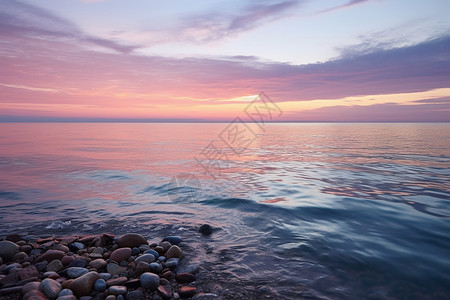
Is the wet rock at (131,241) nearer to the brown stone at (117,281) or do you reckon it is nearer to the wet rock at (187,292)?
the brown stone at (117,281)

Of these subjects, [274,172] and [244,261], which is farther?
[274,172]

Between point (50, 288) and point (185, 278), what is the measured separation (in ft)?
7.76

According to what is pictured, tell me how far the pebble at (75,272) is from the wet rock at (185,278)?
1924 mm

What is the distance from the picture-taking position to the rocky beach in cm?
454

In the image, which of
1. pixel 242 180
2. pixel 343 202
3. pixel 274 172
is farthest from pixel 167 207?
pixel 274 172

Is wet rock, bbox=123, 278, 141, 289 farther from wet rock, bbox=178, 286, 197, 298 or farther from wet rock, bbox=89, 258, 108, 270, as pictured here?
wet rock, bbox=89, 258, 108, 270

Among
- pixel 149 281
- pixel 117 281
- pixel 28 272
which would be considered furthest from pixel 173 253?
pixel 28 272

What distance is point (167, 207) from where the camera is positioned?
1110 cm

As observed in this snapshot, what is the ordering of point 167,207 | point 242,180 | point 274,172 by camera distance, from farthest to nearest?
1. point 274,172
2. point 242,180
3. point 167,207

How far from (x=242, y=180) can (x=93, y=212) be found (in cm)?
933

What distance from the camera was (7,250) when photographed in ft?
19.5

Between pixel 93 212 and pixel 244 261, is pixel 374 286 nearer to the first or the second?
pixel 244 261

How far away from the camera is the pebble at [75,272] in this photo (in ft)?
16.7

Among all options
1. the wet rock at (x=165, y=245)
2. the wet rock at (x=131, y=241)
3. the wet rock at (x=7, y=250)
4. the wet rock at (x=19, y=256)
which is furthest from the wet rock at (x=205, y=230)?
the wet rock at (x=7, y=250)
